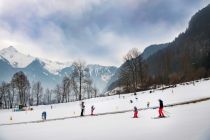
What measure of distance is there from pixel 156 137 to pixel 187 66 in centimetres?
10757

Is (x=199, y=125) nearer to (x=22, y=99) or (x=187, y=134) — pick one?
(x=187, y=134)

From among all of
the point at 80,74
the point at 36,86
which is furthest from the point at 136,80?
the point at 36,86

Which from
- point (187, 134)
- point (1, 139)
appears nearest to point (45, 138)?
point (1, 139)

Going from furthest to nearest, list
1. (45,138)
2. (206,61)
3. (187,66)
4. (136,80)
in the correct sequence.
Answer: (206,61) → (187,66) → (136,80) → (45,138)

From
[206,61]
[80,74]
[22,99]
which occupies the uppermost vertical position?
[206,61]

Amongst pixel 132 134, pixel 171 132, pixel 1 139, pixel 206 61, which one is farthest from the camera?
pixel 206 61

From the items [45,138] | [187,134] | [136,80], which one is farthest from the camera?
[136,80]

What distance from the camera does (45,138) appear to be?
2986 centimetres

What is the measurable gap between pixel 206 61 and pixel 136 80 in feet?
243

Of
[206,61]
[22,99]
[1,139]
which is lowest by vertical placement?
[1,139]

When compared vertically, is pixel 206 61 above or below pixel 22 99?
above

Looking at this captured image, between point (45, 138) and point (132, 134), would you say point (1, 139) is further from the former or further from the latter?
point (132, 134)

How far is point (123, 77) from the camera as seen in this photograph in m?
118

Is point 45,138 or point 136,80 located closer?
point 45,138
